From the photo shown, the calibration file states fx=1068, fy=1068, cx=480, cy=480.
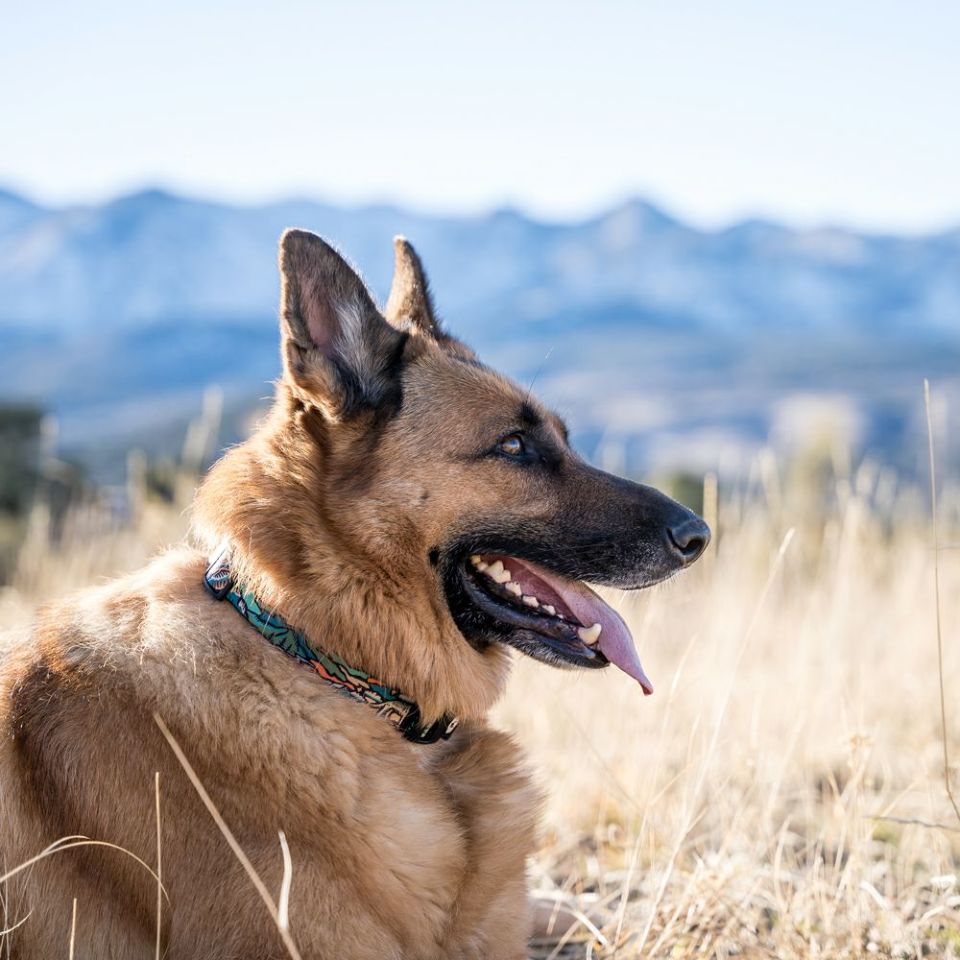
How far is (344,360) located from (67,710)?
125cm

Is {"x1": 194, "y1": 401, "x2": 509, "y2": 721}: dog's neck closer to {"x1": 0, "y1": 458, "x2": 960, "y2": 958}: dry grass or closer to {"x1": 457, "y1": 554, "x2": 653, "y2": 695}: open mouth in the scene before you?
{"x1": 457, "y1": 554, "x2": 653, "y2": 695}: open mouth

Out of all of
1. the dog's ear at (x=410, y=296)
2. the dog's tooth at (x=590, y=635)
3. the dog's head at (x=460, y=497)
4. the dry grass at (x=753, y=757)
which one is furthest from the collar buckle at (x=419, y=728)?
the dog's ear at (x=410, y=296)

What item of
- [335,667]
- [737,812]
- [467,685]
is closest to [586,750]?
[737,812]

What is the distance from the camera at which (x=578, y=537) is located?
330cm

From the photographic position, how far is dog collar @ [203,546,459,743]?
2.96m

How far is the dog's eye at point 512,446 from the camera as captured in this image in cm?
335

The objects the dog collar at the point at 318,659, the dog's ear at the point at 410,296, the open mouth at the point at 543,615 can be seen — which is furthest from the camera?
the dog's ear at the point at 410,296

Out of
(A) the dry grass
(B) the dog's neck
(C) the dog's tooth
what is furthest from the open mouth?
(A) the dry grass

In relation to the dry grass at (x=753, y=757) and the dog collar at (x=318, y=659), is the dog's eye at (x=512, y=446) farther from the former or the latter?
the dry grass at (x=753, y=757)

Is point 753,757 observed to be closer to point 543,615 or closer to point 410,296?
point 543,615

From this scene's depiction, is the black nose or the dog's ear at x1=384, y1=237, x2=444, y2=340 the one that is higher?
the dog's ear at x1=384, y1=237, x2=444, y2=340

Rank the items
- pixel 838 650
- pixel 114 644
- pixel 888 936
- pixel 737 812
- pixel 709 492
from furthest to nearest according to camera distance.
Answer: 1. pixel 838 650
2. pixel 709 492
3. pixel 737 812
4. pixel 888 936
5. pixel 114 644

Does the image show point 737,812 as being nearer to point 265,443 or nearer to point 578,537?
point 578,537

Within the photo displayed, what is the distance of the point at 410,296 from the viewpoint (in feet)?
12.7
